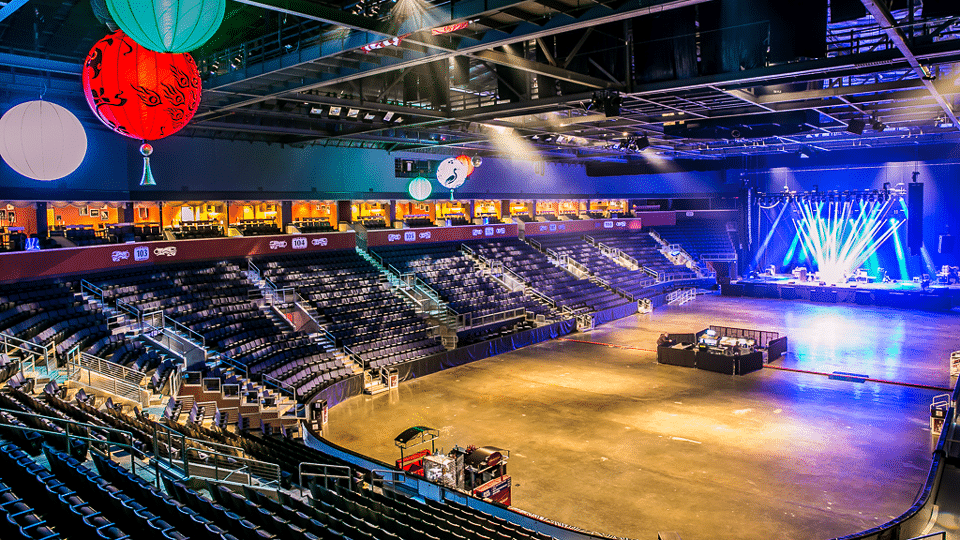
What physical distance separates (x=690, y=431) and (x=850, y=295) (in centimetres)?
2490

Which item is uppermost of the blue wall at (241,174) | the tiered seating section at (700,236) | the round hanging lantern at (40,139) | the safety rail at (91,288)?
the blue wall at (241,174)

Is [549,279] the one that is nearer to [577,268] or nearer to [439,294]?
[577,268]

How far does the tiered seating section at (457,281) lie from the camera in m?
28.0

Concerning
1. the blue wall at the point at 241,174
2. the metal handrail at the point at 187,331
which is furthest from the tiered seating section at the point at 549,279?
the metal handrail at the point at 187,331

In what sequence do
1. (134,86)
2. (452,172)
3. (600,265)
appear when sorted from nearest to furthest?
1. (134,86)
2. (452,172)
3. (600,265)

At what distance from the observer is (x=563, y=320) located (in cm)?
2928

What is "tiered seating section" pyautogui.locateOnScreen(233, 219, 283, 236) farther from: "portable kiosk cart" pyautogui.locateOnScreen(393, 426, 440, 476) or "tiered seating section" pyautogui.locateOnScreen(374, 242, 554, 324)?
"portable kiosk cart" pyautogui.locateOnScreen(393, 426, 440, 476)

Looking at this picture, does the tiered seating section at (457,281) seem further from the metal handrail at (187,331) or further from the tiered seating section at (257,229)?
the metal handrail at (187,331)

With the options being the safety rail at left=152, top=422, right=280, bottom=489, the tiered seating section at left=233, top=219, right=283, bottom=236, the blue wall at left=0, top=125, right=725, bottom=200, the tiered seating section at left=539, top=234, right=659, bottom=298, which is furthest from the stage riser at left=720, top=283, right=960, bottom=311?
the safety rail at left=152, top=422, right=280, bottom=489

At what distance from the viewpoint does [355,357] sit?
2145cm

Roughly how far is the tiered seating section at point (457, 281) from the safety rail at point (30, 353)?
49.7 feet

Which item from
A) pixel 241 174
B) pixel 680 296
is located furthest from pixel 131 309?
pixel 680 296

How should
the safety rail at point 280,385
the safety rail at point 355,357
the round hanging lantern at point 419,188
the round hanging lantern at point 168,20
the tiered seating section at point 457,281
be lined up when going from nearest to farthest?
the round hanging lantern at point 168,20, the safety rail at point 280,385, the safety rail at point 355,357, the round hanging lantern at point 419,188, the tiered seating section at point 457,281

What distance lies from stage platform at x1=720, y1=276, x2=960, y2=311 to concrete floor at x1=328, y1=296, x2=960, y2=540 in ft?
21.7
